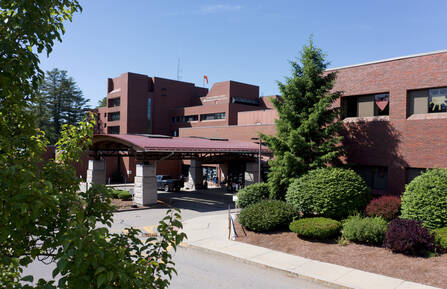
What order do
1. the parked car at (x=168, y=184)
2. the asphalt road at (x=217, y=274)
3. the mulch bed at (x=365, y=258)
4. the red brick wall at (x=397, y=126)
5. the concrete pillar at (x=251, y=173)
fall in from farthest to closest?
1. the parked car at (x=168, y=184)
2. the concrete pillar at (x=251, y=173)
3. the red brick wall at (x=397, y=126)
4. the mulch bed at (x=365, y=258)
5. the asphalt road at (x=217, y=274)

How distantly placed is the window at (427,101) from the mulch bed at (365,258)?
9315 mm

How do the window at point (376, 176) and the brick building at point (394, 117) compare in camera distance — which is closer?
the brick building at point (394, 117)

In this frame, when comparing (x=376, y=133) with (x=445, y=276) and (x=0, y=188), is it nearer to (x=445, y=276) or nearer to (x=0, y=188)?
(x=445, y=276)

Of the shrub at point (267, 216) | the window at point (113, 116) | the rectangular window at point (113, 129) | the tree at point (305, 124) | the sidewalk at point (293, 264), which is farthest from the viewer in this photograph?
the window at point (113, 116)

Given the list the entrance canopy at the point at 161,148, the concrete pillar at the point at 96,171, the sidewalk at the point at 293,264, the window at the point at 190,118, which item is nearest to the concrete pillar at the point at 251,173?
the entrance canopy at the point at 161,148

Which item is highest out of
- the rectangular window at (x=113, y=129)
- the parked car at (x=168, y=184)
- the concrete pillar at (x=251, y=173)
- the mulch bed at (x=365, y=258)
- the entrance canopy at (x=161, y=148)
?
the rectangular window at (x=113, y=129)

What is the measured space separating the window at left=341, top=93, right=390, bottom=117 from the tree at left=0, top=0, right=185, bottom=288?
64.7ft

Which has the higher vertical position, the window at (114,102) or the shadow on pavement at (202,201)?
the window at (114,102)

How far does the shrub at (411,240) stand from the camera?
42.5 feet

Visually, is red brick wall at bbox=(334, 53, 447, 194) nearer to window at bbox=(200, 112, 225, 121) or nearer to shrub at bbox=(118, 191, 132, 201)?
shrub at bbox=(118, 191, 132, 201)

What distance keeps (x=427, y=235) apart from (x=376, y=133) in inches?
350

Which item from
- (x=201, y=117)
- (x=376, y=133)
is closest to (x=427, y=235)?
(x=376, y=133)

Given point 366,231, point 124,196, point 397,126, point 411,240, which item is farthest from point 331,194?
point 124,196

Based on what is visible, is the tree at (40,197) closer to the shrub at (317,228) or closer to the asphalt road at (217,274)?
the asphalt road at (217,274)
